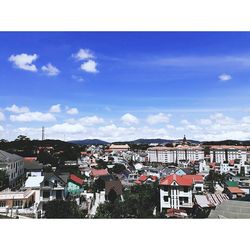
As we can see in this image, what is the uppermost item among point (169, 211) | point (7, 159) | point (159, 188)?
point (7, 159)

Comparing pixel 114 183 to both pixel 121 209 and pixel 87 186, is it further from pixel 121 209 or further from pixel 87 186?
pixel 121 209

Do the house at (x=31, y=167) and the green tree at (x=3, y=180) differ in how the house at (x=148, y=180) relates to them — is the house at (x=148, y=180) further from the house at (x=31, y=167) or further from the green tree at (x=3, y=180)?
the green tree at (x=3, y=180)

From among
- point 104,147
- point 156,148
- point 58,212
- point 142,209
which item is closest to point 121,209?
point 142,209

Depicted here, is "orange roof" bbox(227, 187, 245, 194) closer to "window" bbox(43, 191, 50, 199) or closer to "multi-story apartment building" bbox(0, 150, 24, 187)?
"window" bbox(43, 191, 50, 199)

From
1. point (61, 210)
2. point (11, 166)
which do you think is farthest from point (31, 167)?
point (61, 210)

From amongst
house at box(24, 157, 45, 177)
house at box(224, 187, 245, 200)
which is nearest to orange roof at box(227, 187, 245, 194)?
house at box(224, 187, 245, 200)

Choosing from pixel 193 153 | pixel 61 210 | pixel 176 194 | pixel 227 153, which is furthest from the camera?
pixel 193 153

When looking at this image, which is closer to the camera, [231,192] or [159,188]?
[159,188]

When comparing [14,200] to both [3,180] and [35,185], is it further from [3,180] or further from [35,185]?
[3,180]
